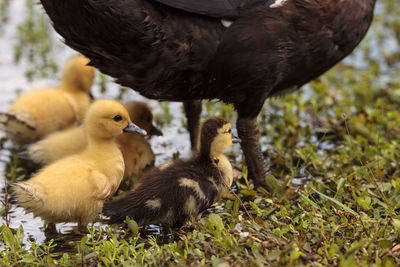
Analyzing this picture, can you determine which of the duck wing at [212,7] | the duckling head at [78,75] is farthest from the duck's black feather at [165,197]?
the duckling head at [78,75]

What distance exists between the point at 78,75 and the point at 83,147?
1.07 metres

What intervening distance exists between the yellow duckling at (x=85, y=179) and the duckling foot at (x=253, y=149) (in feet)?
2.59

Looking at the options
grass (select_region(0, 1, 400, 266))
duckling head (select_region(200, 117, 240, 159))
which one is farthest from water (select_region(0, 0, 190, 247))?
duckling head (select_region(200, 117, 240, 159))

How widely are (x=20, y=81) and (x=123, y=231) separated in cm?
321

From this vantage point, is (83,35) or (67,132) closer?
(83,35)

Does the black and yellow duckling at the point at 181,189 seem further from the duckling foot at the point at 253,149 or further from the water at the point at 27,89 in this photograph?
the duckling foot at the point at 253,149

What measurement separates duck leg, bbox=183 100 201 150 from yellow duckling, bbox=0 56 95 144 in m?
0.96

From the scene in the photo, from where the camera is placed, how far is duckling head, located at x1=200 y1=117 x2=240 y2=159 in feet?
13.1

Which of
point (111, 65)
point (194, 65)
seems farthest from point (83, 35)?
point (194, 65)

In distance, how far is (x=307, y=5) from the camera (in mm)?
4297

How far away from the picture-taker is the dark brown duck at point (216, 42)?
3.89 meters

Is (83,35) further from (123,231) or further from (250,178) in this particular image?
(250,178)

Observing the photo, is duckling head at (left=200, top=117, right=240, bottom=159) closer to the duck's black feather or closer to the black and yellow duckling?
the black and yellow duckling

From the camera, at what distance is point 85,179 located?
154 inches
